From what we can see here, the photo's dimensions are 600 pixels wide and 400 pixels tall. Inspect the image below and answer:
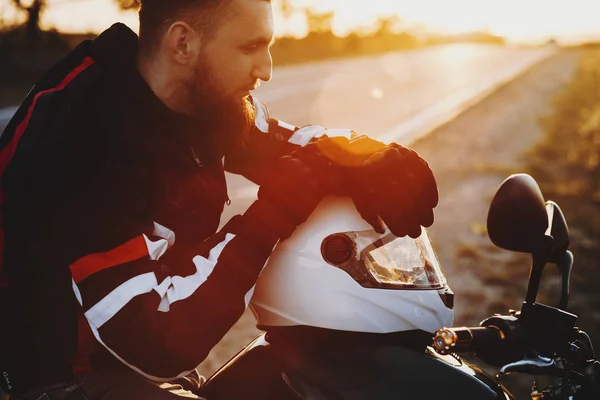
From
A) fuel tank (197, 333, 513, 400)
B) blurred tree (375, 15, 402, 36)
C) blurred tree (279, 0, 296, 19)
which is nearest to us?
fuel tank (197, 333, 513, 400)

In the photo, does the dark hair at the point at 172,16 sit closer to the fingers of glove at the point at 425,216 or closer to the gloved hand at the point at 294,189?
the gloved hand at the point at 294,189

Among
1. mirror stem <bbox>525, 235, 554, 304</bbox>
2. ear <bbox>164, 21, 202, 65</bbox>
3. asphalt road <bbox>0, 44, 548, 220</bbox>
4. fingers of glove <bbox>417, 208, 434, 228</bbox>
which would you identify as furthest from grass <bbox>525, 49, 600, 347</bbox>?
ear <bbox>164, 21, 202, 65</bbox>

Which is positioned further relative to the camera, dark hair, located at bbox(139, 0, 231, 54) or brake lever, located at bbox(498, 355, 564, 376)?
dark hair, located at bbox(139, 0, 231, 54)

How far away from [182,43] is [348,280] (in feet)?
2.63

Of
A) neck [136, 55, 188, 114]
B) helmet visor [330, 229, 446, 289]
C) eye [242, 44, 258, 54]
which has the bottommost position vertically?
helmet visor [330, 229, 446, 289]

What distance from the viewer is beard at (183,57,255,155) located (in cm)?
181

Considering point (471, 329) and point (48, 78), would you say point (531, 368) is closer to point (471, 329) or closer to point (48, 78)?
point (471, 329)

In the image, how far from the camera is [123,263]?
4.87 ft

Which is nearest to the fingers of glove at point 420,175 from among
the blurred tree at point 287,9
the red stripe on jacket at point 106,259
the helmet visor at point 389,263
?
the helmet visor at point 389,263

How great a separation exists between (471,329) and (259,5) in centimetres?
96

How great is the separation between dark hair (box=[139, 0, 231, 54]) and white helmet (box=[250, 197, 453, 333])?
1.91ft

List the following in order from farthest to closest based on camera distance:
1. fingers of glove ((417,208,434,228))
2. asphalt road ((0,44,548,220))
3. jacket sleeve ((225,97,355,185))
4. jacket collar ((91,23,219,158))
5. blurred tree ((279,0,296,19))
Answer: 1. blurred tree ((279,0,296,19))
2. asphalt road ((0,44,548,220))
3. jacket sleeve ((225,97,355,185))
4. jacket collar ((91,23,219,158))
5. fingers of glove ((417,208,434,228))

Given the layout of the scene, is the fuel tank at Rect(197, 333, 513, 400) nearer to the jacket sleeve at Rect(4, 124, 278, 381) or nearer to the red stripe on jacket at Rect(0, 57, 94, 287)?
the jacket sleeve at Rect(4, 124, 278, 381)

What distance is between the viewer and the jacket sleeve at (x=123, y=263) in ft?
4.76
